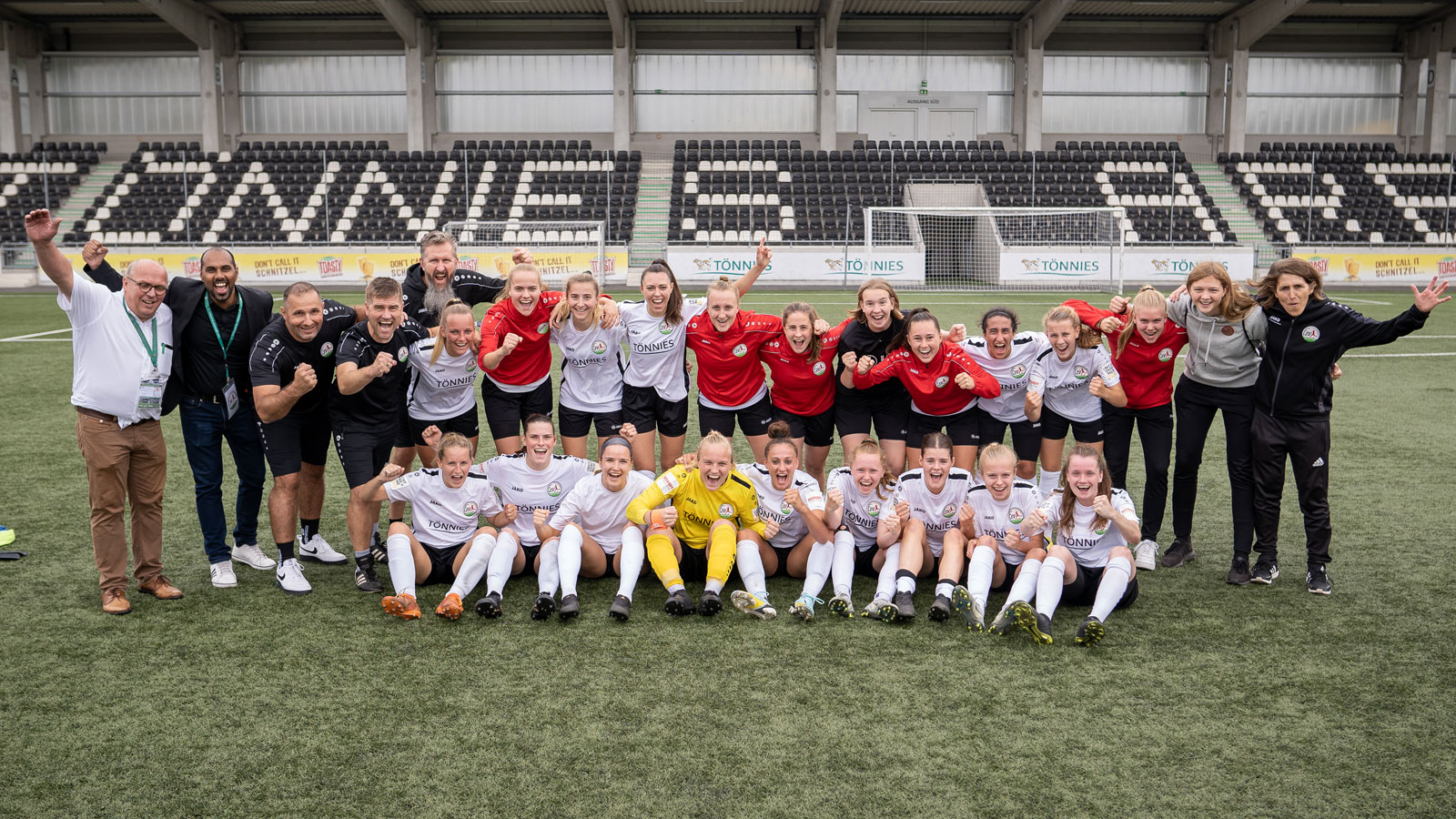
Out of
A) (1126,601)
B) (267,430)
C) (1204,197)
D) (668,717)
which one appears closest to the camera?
(668,717)

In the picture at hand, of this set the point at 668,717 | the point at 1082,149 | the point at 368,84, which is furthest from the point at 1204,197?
the point at 668,717

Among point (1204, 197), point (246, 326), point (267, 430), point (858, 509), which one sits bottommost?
point (858, 509)

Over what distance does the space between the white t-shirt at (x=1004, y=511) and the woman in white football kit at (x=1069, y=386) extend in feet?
2.40

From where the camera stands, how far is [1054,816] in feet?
11.2

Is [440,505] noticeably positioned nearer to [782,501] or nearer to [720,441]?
[720,441]

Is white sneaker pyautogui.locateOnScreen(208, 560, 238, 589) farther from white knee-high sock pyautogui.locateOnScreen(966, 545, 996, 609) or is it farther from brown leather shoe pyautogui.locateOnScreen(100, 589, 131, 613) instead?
white knee-high sock pyautogui.locateOnScreen(966, 545, 996, 609)

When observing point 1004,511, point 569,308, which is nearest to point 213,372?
point 569,308

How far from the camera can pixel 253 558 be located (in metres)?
6.04

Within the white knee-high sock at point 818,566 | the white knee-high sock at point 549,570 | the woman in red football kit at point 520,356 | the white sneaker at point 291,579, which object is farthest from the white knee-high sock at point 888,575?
the white sneaker at point 291,579

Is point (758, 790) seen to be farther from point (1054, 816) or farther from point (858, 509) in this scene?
point (858, 509)

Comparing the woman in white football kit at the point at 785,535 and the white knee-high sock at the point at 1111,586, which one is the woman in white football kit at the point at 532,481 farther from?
the white knee-high sock at the point at 1111,586

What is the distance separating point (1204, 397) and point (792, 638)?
2.97 metres

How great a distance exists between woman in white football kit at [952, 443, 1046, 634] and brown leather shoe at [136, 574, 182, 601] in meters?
4.18

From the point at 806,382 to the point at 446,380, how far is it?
2292mm
